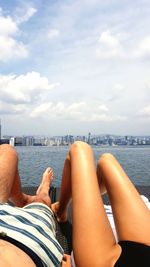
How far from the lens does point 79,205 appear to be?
1280mm

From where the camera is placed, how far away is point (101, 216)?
123cm

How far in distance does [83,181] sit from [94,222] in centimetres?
22

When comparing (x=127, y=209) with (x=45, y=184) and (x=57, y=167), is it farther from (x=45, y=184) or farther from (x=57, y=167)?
(x=57, y=167)

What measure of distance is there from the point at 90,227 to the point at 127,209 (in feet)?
0.59

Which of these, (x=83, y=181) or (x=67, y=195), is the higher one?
(x=83, y=181)

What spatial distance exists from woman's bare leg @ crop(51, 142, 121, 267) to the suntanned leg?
0.07 m

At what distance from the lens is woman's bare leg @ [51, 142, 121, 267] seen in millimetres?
1125

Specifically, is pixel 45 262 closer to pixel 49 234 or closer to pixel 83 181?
pixel 49 234

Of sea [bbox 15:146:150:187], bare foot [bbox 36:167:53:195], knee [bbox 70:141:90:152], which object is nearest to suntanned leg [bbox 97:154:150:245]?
knee [bbox 70:141:90:152]

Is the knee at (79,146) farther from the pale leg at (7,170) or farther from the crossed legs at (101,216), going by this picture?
the pale leg at (7,170)

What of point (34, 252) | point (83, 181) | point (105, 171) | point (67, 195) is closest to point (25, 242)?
point (34, 252)

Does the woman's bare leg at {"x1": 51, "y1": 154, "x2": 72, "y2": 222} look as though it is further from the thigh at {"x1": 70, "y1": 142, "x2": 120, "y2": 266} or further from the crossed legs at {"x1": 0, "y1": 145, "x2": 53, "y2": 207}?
the thigh at {"x1": 70, "y1": 142, "x2": 120, "y2": 266}

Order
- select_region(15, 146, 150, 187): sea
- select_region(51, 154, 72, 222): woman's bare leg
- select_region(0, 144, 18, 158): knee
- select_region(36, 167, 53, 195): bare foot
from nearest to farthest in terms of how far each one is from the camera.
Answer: select_region(0, 144, 18, 158): knee < select_region(51, 154, 72, 222): woman's bare leg < select_region(36, 167, 53, 195): bare foot < select_region(15, 146, 150, 187): sea

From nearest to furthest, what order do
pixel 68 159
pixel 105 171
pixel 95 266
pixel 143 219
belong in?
pixel 95 266
pixel 143 219
pixel 105 171
pixel 68 159
